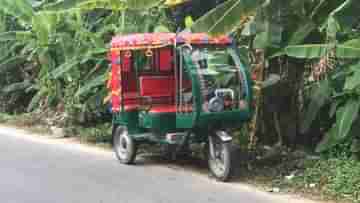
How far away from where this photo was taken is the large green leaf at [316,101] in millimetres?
8805

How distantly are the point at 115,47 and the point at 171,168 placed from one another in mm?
2041

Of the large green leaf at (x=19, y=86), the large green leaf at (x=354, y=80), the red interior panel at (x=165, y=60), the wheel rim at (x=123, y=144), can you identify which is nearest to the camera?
the large green leaf at (x=354, y=80)

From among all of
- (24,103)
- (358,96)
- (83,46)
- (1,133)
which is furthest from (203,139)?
(24,103)

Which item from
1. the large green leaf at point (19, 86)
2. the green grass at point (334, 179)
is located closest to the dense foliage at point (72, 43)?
the large green leaf at point (19, 86)

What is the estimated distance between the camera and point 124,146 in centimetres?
1005

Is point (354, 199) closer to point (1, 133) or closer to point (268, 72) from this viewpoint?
point (268, 72)

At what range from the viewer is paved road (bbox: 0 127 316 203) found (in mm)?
7590

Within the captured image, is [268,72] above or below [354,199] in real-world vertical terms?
above

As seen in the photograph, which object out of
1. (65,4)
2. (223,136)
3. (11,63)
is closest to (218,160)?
(223,136)

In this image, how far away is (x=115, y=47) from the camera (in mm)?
9578

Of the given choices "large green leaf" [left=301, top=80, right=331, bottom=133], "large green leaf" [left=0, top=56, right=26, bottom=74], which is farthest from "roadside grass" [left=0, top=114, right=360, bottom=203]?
"large green leaf" [left=0, top=56, right=26, bottom=74]

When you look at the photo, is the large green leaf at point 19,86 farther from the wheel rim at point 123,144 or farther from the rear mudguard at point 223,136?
the rear mudguard at point 223,136

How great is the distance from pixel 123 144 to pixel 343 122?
12.0ft

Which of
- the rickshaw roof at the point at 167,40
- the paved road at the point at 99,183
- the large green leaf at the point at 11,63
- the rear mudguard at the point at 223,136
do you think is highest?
the rickshaw roof at the point at 167,40
